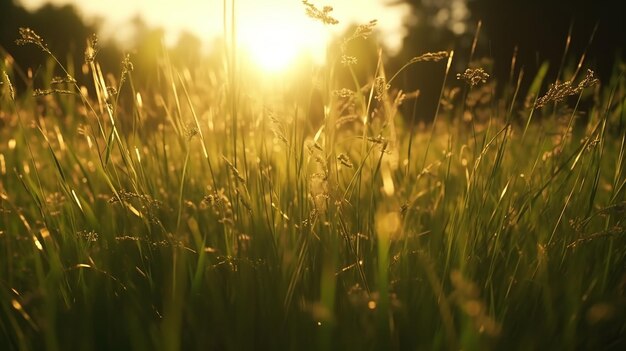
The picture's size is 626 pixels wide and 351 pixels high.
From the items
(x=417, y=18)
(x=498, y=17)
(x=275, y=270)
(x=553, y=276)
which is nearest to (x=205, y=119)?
(x=275, y=270)

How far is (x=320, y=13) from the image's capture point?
4.22 ft

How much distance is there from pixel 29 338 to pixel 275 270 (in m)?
0.50

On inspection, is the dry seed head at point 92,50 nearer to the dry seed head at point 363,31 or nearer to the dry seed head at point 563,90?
the dry seed head at point 363,31

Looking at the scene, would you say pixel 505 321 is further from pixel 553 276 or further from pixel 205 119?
pixel 205 119

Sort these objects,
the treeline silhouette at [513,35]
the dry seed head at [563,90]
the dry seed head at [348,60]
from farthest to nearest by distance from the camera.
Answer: the treeline silhouette at [513,35]
the dry seed head at [348,60]
the dry seed head at [563,90]

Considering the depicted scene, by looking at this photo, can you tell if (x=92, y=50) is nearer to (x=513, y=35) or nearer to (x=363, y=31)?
(x=363, y=31)

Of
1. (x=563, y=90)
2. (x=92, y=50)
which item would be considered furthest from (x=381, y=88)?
(x=92, y=50)

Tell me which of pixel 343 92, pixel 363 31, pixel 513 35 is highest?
pixel 363 31

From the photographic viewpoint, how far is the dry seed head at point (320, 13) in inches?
50.3

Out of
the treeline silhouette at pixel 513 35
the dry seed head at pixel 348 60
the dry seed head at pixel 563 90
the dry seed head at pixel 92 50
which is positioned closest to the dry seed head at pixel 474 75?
the dry seed head at pixel 563 90

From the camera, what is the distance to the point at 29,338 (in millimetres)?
1198

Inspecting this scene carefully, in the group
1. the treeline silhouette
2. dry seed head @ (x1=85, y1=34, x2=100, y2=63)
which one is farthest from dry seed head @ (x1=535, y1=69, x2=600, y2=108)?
the treeline silhouette

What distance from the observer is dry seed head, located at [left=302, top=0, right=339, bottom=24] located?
128 cm

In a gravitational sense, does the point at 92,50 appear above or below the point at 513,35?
above
